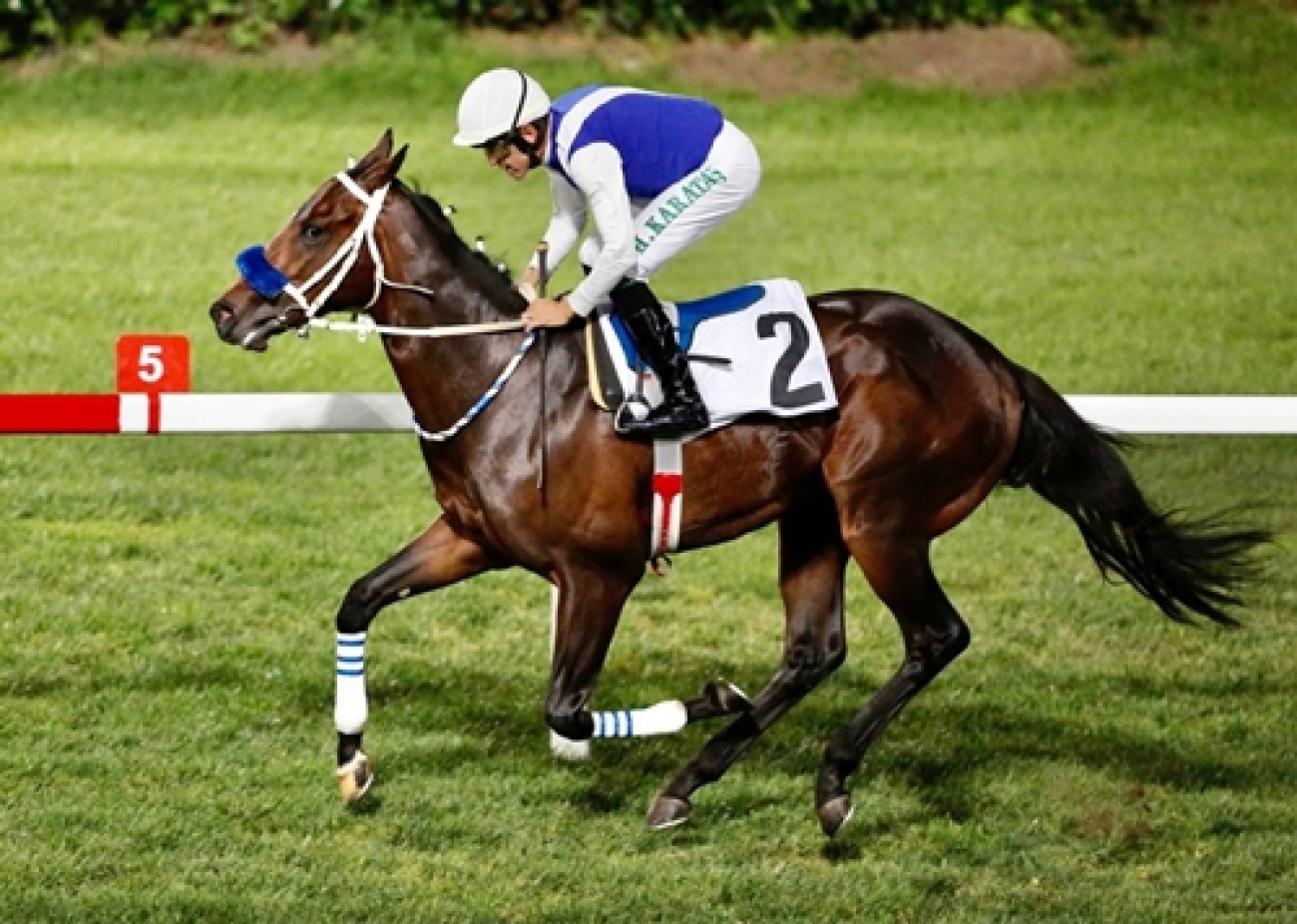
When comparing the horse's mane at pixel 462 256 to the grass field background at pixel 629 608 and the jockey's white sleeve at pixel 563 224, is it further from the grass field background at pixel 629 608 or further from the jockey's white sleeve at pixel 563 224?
the grass field background at pixel 629 608

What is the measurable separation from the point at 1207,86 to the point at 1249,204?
197 cm

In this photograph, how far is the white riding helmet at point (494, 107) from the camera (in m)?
6.52

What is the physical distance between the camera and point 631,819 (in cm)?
693

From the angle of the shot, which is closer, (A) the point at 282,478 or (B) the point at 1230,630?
(B) the point at 1230,630

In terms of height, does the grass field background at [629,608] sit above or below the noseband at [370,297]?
below

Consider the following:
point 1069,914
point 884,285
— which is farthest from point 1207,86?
point 1069,914

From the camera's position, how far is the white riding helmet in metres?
6.52

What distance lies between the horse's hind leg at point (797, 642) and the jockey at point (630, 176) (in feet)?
2.24

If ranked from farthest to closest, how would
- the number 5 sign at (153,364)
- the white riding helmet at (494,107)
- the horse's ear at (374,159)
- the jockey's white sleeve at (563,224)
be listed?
the number 5 sign at (153,364) → the jockey's white sleeve at (563,224) → the horse's ear at (374,159) → the white riding helmet at (494,107)

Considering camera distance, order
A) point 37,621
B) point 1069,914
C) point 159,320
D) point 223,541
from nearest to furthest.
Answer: point 1069,914
point 37,621
point 223,541
point 159,320

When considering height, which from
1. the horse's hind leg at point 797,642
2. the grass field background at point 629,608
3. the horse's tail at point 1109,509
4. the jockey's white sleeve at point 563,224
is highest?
the jockey's white sleeve at point 563,224

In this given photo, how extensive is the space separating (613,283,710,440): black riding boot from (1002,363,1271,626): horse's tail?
0.96 metres

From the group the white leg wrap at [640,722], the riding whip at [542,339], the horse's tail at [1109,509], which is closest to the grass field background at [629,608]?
the white leg wrap at [640,722]

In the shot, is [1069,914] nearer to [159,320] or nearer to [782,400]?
[782,400]
